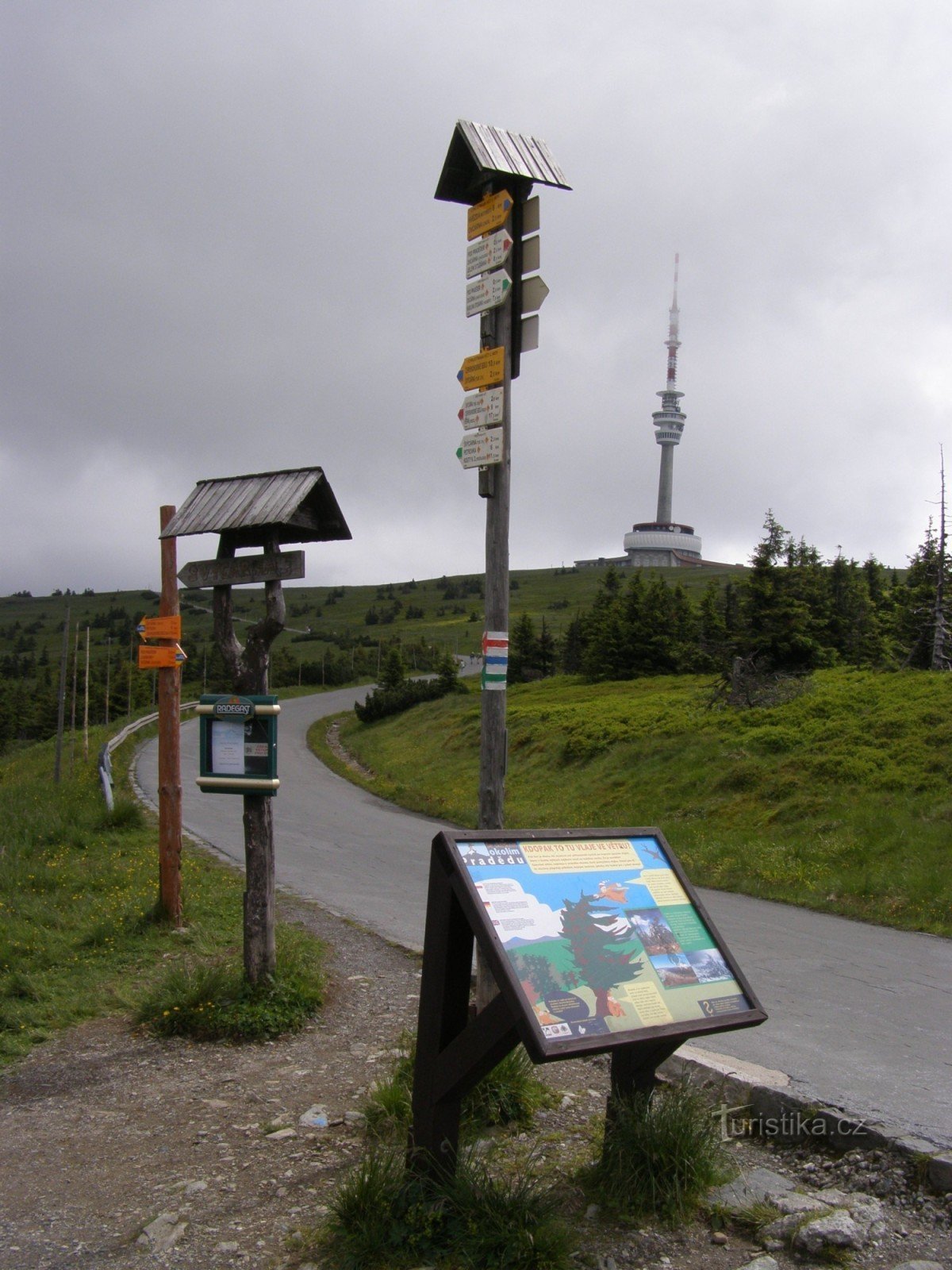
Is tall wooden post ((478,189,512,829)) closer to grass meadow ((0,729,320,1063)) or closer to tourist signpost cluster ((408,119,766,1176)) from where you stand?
tourist signpost cluster ((408,119,766,1176))

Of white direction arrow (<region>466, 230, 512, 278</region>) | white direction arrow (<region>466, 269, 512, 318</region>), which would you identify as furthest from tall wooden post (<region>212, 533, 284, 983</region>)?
white direction arrow (<region>466, 230, 512, 278</region>)

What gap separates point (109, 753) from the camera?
83.5 ft

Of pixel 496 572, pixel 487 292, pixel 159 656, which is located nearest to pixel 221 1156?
pixel 496 572

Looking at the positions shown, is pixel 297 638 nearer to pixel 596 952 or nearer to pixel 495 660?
pixel 495 660

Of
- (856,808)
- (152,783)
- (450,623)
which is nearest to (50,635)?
(450,623)

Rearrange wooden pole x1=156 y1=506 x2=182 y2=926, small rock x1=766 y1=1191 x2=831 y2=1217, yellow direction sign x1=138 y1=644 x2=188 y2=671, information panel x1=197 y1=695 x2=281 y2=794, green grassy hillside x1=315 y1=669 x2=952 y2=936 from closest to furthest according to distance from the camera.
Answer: small rock x1=766 y1=1191 x2=831 y2=1217, information panel x1=197 y1=695 x2=281 y2=794, wooden pole x1=156 y1=506 x2=182 y2=926, yellow direction sign x1=138 y1=644 x2=188 y2=671, green grassy hillside x1=315 y1=669 x2=952 y2=936

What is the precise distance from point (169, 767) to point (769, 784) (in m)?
11.7

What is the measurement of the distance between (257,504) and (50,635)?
17890cm

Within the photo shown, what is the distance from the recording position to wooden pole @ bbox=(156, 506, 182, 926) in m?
9.05

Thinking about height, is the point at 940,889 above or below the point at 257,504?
below

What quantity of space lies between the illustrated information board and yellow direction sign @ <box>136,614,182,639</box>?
648 cm

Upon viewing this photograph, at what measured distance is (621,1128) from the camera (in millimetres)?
4117

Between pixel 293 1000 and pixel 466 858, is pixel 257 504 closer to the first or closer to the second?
pixel 293 1000

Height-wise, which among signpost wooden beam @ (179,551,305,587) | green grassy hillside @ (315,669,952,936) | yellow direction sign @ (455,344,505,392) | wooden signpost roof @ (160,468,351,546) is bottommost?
green grassy hillside @ (315,669,952,936)
